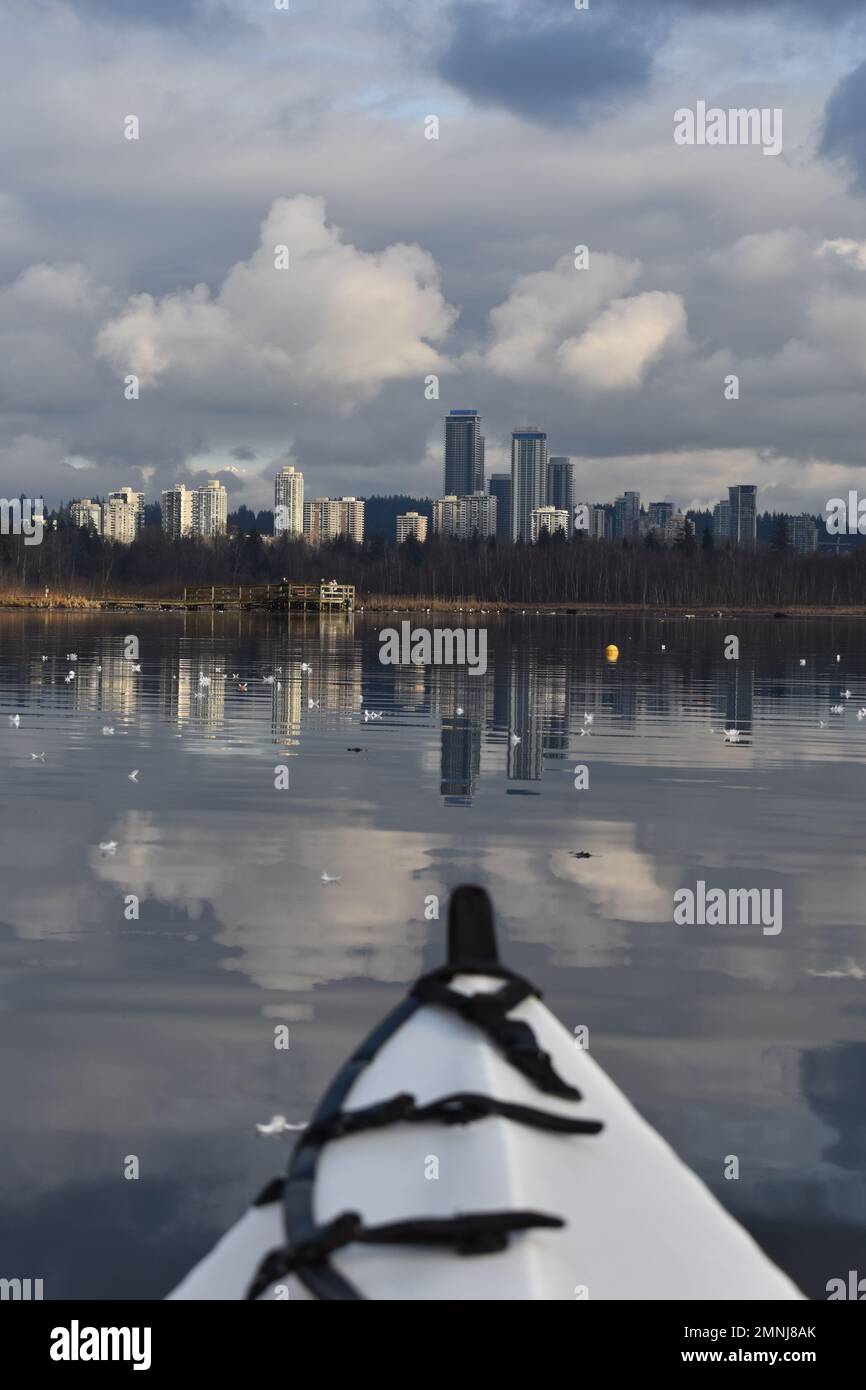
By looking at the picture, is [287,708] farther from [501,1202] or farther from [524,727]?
[501,1202]

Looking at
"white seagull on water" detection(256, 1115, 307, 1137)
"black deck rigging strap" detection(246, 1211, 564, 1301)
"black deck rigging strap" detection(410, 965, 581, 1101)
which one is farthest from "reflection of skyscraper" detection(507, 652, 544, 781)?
"black deck rigging strap" detection(246, 1211, 564, 1301)

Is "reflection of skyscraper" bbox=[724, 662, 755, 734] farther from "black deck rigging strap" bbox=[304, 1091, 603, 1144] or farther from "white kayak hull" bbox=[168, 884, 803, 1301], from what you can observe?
"black deck rigging strap" bbox=[304, 1091, 603, 1144]

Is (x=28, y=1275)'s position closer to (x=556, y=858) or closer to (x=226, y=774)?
(x=556, y=858)

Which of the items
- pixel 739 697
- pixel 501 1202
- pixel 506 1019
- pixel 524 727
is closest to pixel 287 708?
pixel 524 727

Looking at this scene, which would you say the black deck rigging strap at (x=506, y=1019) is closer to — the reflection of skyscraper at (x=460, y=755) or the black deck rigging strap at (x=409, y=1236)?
the black deck rigging strap at (x=409, y=1236)

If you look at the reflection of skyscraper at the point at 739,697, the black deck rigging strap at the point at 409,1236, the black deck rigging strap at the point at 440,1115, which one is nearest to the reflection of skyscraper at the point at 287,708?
the reflection of skyscraper at the point at 739,697

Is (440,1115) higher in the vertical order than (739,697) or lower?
lower

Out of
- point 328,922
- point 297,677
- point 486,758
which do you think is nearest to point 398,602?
point 297,677
